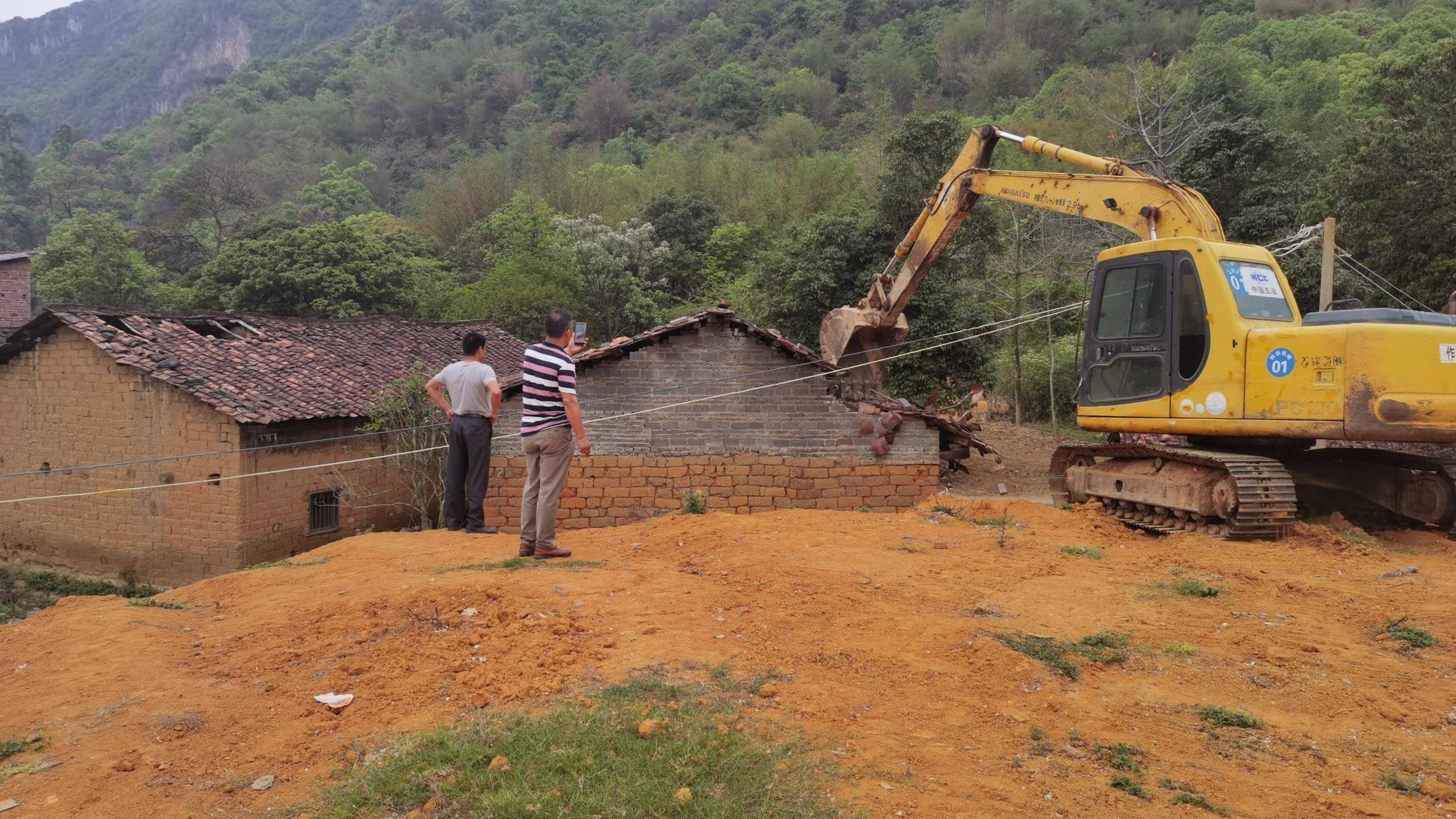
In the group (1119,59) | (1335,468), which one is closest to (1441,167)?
(1335,468)

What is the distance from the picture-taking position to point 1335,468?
9.29 metres

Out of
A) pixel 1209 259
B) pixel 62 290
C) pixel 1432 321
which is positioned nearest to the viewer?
pixel 1432 321

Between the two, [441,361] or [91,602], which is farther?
[441,361]

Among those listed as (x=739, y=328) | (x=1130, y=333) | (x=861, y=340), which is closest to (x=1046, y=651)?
(x=1130, y=333)

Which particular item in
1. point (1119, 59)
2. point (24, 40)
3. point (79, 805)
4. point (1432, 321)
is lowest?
point (79, 805)

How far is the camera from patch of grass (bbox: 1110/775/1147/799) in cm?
357

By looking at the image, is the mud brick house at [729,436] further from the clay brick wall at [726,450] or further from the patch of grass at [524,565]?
the patch of grass at [524,565]

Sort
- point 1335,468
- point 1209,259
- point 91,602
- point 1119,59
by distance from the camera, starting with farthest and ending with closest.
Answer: point 1119,59 < point 1335,468 < point 1209,259 < point 91,602

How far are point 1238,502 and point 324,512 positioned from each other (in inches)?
538

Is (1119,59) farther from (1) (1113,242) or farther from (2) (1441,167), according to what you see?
(2) (1441,167)

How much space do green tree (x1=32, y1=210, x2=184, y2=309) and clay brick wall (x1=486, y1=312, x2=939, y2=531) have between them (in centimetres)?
2749

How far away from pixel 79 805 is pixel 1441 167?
20865 mm

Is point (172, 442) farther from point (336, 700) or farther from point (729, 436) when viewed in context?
point (336, 700)

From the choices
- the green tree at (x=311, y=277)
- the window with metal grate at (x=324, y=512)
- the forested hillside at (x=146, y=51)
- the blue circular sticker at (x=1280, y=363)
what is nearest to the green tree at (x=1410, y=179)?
the blue circular sticker at (x=1280, y=363)
